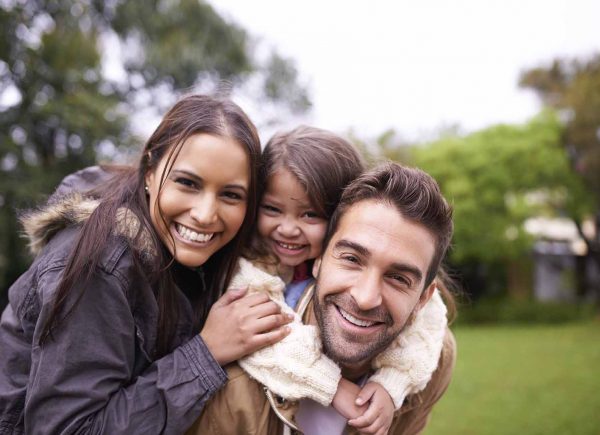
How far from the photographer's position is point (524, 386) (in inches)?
422

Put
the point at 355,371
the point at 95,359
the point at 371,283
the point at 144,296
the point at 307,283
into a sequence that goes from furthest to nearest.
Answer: the point at 307,283 → the point at 355,371 → the point at 371,283 → the point at 144,296 → the point at 95,359

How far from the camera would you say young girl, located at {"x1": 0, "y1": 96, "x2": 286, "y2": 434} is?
75.1 inches

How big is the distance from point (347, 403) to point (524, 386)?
9.73m

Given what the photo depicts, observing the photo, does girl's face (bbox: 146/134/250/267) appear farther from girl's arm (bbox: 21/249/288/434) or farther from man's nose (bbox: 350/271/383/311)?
man's nose (bbox: 350/271/383/311)

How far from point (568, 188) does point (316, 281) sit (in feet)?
57.3

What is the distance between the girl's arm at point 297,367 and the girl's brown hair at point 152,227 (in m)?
0.39

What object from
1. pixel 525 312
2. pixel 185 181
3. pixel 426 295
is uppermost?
pixel 185 181

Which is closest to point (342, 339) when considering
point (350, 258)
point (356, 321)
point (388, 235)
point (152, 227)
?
point (356, 321)

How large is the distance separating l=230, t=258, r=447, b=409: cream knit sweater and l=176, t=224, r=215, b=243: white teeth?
0.25 meters

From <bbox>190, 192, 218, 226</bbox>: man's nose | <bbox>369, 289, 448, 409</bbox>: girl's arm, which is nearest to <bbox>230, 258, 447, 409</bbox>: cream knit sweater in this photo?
<bbox>369, 289, 448, 409</bbox>: girl's arm

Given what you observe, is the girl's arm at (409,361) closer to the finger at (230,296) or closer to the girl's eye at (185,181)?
the finger at (230,296)

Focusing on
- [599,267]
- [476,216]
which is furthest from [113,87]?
[599,267]

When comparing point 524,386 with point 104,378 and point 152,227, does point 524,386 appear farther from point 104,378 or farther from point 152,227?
point 104,378

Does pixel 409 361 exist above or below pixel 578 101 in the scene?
above
